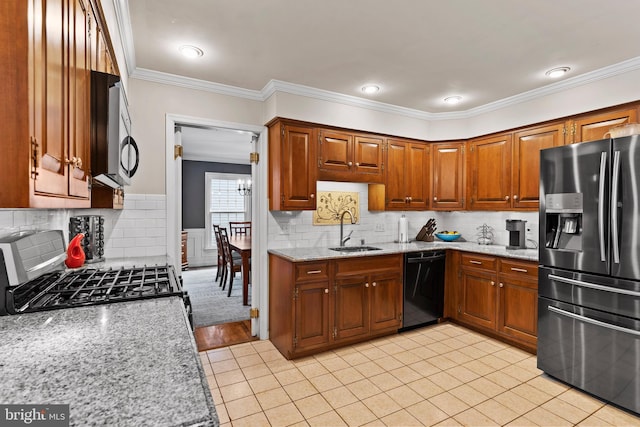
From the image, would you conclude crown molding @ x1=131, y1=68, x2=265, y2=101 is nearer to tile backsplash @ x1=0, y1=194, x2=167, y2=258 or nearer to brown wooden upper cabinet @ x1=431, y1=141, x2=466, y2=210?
tile backsplash @ x1=0, y1=194, x2=167, y2=258

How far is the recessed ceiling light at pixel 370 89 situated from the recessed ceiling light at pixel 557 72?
58.5 inches

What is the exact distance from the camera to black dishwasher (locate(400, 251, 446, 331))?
11.6ft

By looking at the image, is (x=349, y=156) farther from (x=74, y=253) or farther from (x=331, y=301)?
(x=74, y=253)

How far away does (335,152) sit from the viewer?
11.5 ft

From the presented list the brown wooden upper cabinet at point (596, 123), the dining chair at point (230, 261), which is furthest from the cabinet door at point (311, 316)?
the brown wooden upper cabinet at point (596, 123)

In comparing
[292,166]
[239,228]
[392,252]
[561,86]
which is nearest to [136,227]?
[292,166]

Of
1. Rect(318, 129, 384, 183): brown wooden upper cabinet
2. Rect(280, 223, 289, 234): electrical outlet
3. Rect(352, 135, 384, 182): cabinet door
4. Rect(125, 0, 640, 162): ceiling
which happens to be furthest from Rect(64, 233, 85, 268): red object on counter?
Rect(352, 135, 384, 182): cabinet door

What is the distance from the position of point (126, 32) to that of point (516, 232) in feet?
12.8

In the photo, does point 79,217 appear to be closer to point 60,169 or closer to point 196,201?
point 60,169

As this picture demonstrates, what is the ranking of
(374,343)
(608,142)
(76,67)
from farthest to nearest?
(374,343)
(608,142)
(76,67)

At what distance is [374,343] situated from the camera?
329 centimetres

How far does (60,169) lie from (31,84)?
27cm

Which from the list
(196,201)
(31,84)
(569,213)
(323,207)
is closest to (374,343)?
(323,207)

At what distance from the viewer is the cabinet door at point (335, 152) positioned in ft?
11.3
